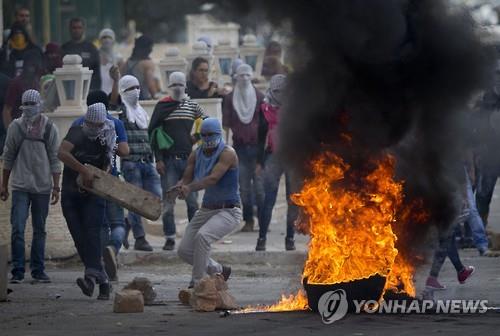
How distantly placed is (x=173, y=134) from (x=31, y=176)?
276 cm

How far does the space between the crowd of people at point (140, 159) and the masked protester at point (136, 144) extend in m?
0.01

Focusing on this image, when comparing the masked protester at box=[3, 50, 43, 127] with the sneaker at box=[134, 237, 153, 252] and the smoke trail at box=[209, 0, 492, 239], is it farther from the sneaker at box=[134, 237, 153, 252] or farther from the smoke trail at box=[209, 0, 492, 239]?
the smoke trail at box=[209, 0, 492, 239]

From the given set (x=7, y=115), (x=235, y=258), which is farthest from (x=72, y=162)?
(x=7, y=115)

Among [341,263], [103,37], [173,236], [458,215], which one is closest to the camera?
[341,263]

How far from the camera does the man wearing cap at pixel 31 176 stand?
1499 cm

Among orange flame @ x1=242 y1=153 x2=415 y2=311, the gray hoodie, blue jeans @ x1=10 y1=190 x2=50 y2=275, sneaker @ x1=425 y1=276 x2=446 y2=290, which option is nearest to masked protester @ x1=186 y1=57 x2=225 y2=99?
the gray hoodie

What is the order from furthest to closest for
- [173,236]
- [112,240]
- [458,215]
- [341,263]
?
[173,236] → [112,240] → [458,215] → [341,263]

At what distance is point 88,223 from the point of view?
13.9m

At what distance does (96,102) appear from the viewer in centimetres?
1521

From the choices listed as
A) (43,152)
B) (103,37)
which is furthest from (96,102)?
(103,37)

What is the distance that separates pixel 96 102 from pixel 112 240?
1397mm

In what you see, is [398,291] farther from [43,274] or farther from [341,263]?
[43,274]

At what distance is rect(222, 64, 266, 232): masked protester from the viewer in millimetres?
18688

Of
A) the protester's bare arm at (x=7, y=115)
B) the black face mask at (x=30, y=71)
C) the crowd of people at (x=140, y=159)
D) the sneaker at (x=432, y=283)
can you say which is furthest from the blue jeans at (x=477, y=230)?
the black face mask at (x=30, y=71)
